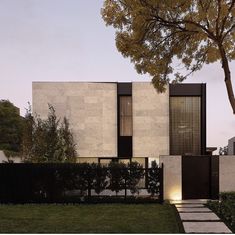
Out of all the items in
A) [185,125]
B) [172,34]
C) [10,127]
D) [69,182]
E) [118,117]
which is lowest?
[69,182]

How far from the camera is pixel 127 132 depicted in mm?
30078

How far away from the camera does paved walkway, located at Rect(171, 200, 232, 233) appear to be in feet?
40.9

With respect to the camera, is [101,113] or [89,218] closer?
[89,218]

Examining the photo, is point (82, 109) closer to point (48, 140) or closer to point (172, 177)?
point (48, 140)

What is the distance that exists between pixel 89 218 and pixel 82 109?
607 inches

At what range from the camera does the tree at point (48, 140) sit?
26156mm

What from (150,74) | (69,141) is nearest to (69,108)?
(69,141)

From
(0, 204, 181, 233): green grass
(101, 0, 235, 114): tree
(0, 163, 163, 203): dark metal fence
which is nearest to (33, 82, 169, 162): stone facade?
(0, 163, 163, 203): dark metal fence

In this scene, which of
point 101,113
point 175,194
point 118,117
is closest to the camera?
point 175,194

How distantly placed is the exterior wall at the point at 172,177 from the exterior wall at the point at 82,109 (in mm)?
7976

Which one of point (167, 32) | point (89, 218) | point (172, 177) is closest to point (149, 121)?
point (172, 177)

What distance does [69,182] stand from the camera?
1984cm

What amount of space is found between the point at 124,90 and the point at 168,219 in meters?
16.4

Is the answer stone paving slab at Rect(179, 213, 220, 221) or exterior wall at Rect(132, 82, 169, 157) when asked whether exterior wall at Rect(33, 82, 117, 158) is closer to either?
exterior wall at Rect(132, 82, 169, 157)
